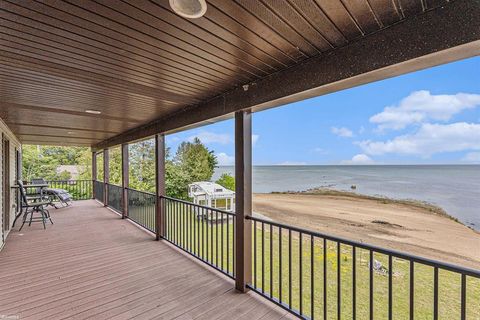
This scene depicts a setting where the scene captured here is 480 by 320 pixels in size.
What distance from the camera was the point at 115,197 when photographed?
7531 millimetres

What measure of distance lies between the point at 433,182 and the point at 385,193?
9.08 feet

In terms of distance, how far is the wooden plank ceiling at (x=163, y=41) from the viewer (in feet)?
4.51

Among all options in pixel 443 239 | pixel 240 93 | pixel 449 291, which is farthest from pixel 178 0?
pixel 443 239

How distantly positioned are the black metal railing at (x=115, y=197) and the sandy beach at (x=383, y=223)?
21.9 feet

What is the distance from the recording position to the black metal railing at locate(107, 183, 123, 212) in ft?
23.4

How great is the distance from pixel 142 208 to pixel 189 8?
5346 millimetres

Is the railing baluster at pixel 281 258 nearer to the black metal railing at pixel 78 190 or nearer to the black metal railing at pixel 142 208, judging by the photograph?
the black metal railing at pixel 142 208

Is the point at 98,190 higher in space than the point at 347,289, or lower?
higher

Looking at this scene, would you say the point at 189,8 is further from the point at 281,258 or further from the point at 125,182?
the point at 125,182

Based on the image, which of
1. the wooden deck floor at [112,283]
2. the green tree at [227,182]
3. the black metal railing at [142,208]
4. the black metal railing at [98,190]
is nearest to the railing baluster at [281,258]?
the black metal railing at [142,208]

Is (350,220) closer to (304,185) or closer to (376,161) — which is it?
(304,185)

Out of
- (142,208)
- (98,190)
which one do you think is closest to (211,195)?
(142,208)

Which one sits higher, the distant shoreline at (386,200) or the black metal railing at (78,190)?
the black metal railing at (78,190)

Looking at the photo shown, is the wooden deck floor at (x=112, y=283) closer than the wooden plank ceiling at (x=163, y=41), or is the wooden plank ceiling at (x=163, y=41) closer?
the wooden plank ceiling at (x=163, y=41)
